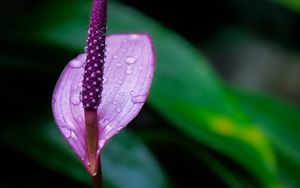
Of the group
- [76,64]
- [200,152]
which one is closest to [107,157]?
[200,152]

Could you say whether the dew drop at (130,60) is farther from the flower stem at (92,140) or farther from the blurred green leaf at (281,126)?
the blurred green leaf at (281,126)

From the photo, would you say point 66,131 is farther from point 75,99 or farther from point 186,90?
point 186,90

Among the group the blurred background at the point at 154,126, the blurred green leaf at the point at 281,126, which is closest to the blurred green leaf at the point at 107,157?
the blurred background at the point at 154,126

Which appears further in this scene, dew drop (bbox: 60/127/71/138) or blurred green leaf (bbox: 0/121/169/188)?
blurred green leaf (bbox: 0/121/169/188)

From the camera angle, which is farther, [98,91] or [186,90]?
[186,90]

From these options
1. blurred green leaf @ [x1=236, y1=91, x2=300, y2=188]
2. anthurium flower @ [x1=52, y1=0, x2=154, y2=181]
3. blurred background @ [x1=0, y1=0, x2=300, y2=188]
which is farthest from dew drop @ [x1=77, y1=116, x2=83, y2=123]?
blurred green leaf @ [x1=236, y1=91, x2=300, y2=188]

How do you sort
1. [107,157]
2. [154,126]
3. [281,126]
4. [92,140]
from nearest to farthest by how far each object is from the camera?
[92,140], [107,157], [281,126], [154,126]

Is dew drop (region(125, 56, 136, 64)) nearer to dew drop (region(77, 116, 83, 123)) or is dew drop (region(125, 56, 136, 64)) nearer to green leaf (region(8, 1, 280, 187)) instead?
dew drop (region(77, 116, 83, 123))
